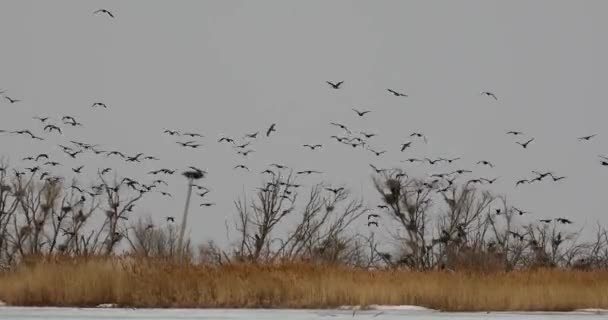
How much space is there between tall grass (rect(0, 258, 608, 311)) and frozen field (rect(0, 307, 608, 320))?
1028mm

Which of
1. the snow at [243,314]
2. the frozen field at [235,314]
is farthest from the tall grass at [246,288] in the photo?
the frozen field at [235,314]

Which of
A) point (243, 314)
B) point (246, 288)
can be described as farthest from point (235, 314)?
point (246, 288)

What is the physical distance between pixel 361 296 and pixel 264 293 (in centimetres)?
160

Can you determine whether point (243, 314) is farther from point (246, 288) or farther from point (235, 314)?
point (246, 288)

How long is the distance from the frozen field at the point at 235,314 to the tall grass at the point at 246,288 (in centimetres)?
103

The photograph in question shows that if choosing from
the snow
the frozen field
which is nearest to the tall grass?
the snow

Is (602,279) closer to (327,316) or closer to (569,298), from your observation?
(569,298)

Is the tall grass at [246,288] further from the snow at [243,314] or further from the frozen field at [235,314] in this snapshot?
the frozen field at [235,314]

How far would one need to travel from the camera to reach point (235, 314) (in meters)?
11.6

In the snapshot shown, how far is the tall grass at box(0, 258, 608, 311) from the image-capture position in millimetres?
13555

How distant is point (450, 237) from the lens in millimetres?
38469

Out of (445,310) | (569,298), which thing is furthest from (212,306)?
(569,298)

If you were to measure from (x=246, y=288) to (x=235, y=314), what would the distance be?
7.00 feet

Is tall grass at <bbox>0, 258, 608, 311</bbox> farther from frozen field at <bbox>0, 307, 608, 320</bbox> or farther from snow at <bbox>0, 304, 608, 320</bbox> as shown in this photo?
frozen field at <bbox>0, 307, 608, 320</bbox>
